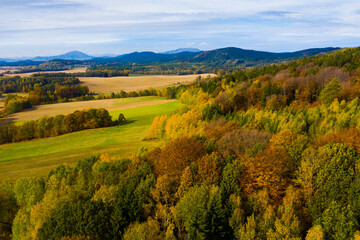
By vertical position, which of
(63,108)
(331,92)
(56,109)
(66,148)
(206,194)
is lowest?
(66,148)

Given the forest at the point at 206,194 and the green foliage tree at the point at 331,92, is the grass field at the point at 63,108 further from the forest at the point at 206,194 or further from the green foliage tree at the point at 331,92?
the green foliage tree at the point at 331,92

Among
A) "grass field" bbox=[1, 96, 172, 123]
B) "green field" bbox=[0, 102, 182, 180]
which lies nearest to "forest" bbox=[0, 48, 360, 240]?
"green field" bbox=[0, 102, 182, 180]

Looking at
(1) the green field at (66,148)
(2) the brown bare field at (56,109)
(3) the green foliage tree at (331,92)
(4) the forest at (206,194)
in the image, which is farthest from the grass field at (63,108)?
(3) the green foliage tree at (331,92)

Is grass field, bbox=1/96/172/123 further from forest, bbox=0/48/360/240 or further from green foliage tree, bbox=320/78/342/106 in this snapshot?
green foliage tree, bbox=320/78/342/106

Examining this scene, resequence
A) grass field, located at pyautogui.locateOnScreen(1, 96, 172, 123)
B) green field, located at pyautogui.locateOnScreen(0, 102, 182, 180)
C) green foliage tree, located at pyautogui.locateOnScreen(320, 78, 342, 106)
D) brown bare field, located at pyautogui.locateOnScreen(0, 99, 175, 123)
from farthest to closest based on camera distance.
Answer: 1. grass field, located at pyautogui.locateOnScreen(1, 96, 172, 123)
2. brown bare field, located at pyautogui.locateOnScreen(0, 99, 175, 123)
3. green foliage tree, located at pyautogui.locateOnScreen(320, 78, 342, 106)
4. green field, located at pyautogui.locateOnScreen(0, 102, 182, 180)

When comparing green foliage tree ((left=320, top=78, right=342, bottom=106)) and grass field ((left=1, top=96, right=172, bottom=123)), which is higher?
green foliage tree ((left=320, top=78, right=342, bottom=106))

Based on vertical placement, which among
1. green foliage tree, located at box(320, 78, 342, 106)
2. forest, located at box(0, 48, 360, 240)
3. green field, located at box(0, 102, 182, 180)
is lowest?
green field, located at box(0, 102, 182, 180)

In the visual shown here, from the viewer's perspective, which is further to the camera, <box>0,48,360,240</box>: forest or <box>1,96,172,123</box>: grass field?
<box>1,96,172,123</box>: grass field

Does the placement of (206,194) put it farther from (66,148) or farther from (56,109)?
(56,109)

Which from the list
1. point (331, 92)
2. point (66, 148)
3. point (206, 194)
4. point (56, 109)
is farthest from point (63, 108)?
point (331, 92)
